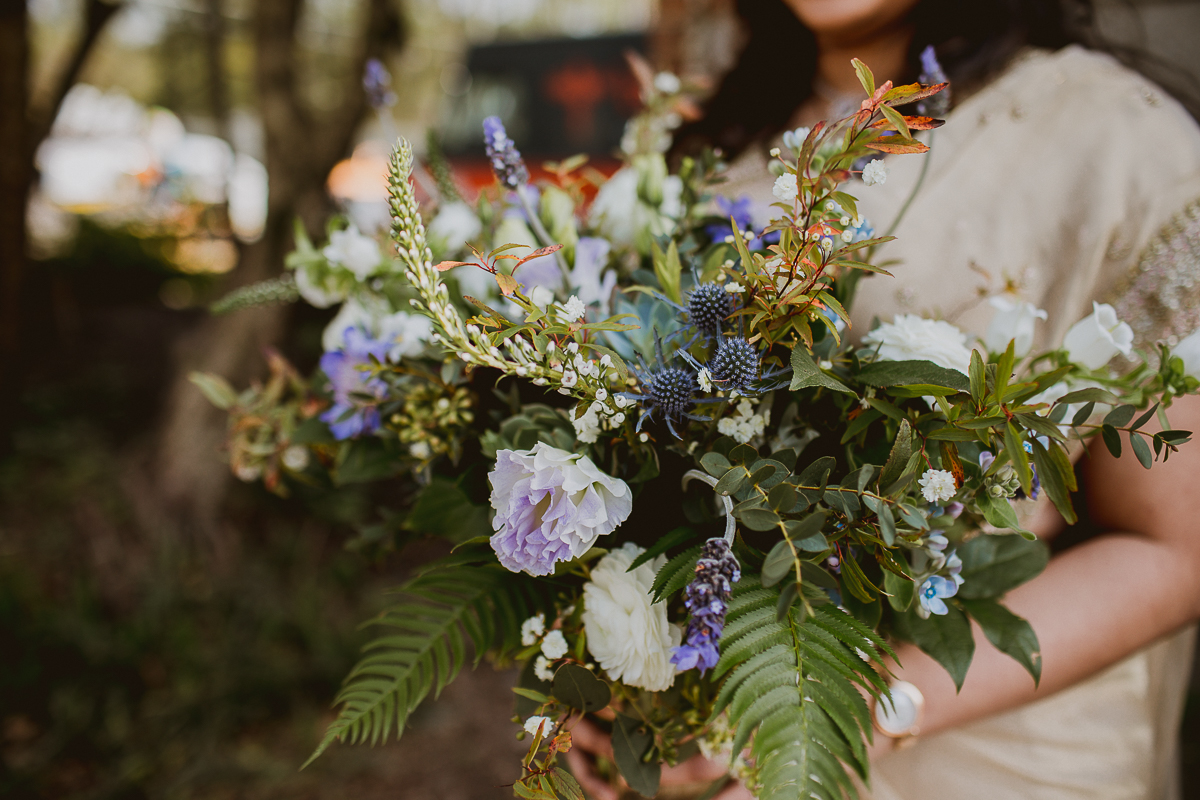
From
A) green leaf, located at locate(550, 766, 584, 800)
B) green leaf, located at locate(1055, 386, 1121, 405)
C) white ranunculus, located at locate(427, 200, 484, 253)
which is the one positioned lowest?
green leaf, located at locate(550, 766, 584, 800)

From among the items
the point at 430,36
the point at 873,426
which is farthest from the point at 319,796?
the point at 430,36

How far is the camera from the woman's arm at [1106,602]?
94 cm

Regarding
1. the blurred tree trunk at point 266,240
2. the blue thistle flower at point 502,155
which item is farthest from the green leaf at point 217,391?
the blurred tree trunk at point 266,240

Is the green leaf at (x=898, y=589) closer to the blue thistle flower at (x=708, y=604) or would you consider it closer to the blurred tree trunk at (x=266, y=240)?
the blue thistle flower at (x=708, y=604)

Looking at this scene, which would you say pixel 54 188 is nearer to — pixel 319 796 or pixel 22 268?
pixel 22 268

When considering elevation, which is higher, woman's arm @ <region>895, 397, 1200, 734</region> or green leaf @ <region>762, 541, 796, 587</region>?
green leaf @ <region>762, 541, 796, 587</region>

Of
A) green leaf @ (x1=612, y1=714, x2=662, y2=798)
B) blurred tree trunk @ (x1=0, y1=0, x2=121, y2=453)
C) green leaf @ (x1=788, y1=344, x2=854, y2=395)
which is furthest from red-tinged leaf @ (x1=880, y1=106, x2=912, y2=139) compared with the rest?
blurred tree trunk @ (x1=0, y1=0, x2=121, y2=453)

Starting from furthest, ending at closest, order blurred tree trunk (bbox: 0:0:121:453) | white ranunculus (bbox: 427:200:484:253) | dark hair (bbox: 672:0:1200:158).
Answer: blurred tree trunk (bbox: 0:0:121:453)
dark hair (bbox: 672:0:1200:158)
white ranunculus (bbox: 427:200:484:253)

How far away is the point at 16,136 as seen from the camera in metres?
2.20

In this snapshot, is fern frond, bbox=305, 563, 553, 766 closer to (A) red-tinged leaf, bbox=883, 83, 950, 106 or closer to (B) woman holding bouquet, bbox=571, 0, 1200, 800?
(B) woman holding bouquet, bbox=571, 0, 1200, 800

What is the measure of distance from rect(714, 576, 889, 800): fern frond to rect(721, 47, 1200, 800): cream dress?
547 mm

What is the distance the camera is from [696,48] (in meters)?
3.35

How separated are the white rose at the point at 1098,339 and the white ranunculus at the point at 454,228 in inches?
27.0

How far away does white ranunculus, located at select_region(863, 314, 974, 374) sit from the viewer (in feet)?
2.17
